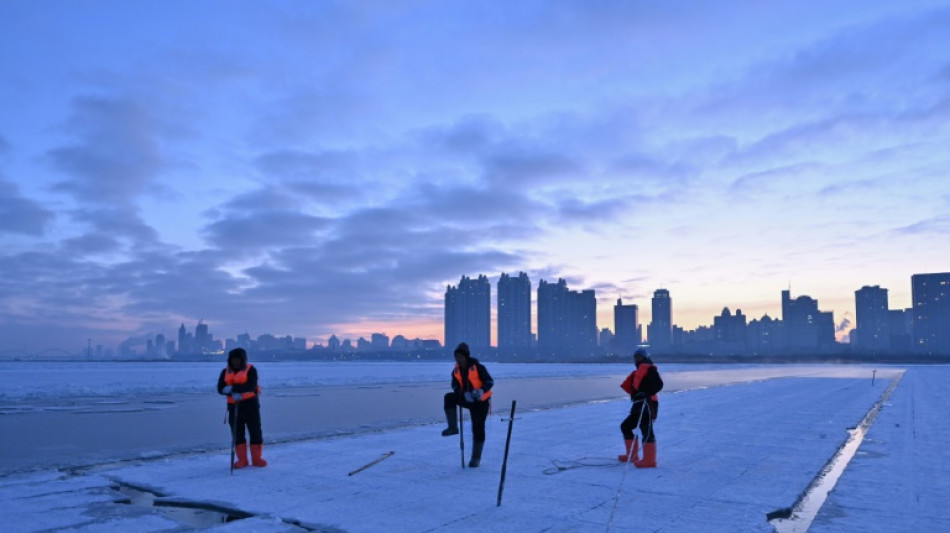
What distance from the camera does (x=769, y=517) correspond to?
24.1ft

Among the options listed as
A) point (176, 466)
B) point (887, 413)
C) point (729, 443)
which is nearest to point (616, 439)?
point (729, 443)

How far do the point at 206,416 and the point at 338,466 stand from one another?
10420 mm

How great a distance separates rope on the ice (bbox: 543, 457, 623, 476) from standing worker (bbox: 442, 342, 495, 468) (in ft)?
3.67

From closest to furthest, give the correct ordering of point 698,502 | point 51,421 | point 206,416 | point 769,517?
point 769,517 < point 698,502 < point 51,421 < point 206,416

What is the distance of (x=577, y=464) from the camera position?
10.5 meters

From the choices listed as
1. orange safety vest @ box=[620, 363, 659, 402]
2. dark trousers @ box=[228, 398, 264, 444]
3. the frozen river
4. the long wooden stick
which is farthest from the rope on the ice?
the frozen river

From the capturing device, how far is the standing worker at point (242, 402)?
397 inches

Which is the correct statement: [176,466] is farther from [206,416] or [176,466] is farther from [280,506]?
[206,416]

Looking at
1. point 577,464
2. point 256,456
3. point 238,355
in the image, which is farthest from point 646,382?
point 238,355

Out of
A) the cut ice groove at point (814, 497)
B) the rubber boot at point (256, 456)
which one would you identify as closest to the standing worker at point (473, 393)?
the rubber boot at point (256, 456)

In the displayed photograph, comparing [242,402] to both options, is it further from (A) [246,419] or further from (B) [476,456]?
(B) [476,456]

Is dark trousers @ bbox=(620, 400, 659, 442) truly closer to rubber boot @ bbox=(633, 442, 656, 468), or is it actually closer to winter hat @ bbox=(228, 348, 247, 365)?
rubber boot @ bbox=(633, 442, 656, 468)

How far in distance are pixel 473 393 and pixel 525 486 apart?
1695 millimetres

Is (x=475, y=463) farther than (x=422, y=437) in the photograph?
No
